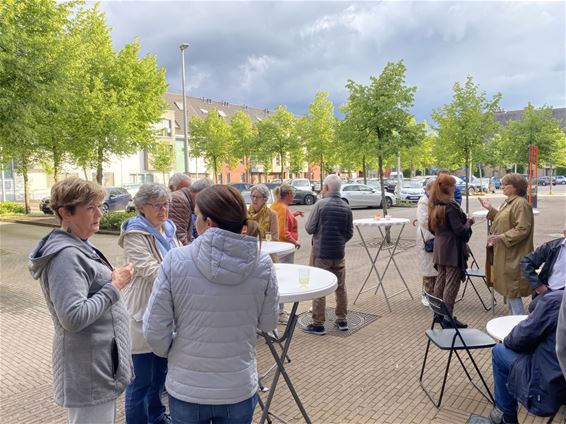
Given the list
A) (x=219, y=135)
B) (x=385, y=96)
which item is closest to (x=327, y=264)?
(x=385, y=96)

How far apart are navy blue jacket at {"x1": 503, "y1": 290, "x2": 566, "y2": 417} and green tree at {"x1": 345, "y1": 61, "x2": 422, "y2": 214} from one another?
365 inches

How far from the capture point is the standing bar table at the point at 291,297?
2930 mm

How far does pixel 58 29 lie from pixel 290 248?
983 centimetres

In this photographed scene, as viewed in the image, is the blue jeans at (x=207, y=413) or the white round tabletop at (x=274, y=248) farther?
the white round tabletop at (x=274, y=248)

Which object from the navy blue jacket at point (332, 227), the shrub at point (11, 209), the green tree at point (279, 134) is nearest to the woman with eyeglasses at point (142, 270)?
the navy blue jacket at point (332, 227)

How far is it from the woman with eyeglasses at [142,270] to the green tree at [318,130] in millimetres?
27515

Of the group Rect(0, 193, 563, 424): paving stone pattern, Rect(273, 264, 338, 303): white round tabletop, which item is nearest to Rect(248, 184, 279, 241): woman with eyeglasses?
Rect(0, 193, 563, 424): paving stone pattern

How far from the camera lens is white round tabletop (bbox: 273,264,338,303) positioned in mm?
2959

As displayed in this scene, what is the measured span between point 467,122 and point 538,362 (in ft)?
48.9

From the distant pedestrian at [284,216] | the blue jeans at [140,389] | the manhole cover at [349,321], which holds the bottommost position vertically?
the manhole cover at [349,321]

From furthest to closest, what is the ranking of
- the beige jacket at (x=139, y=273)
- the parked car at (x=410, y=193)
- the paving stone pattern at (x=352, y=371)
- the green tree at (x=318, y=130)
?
the green tree at (x=318, y=130)
the parked car at (x=410, y=193)
the paving stone pattern at (x=352, y=371)
the beige jacket at (x=139, y=273)

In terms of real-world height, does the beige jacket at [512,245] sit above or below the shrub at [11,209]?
above

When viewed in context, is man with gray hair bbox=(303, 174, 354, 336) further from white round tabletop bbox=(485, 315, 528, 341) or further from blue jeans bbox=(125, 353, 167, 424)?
blue jeans bbox=(125, 353, 167, 424)

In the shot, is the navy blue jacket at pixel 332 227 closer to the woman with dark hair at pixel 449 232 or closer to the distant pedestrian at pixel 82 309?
the woman with dark hair at pixel 449 232
